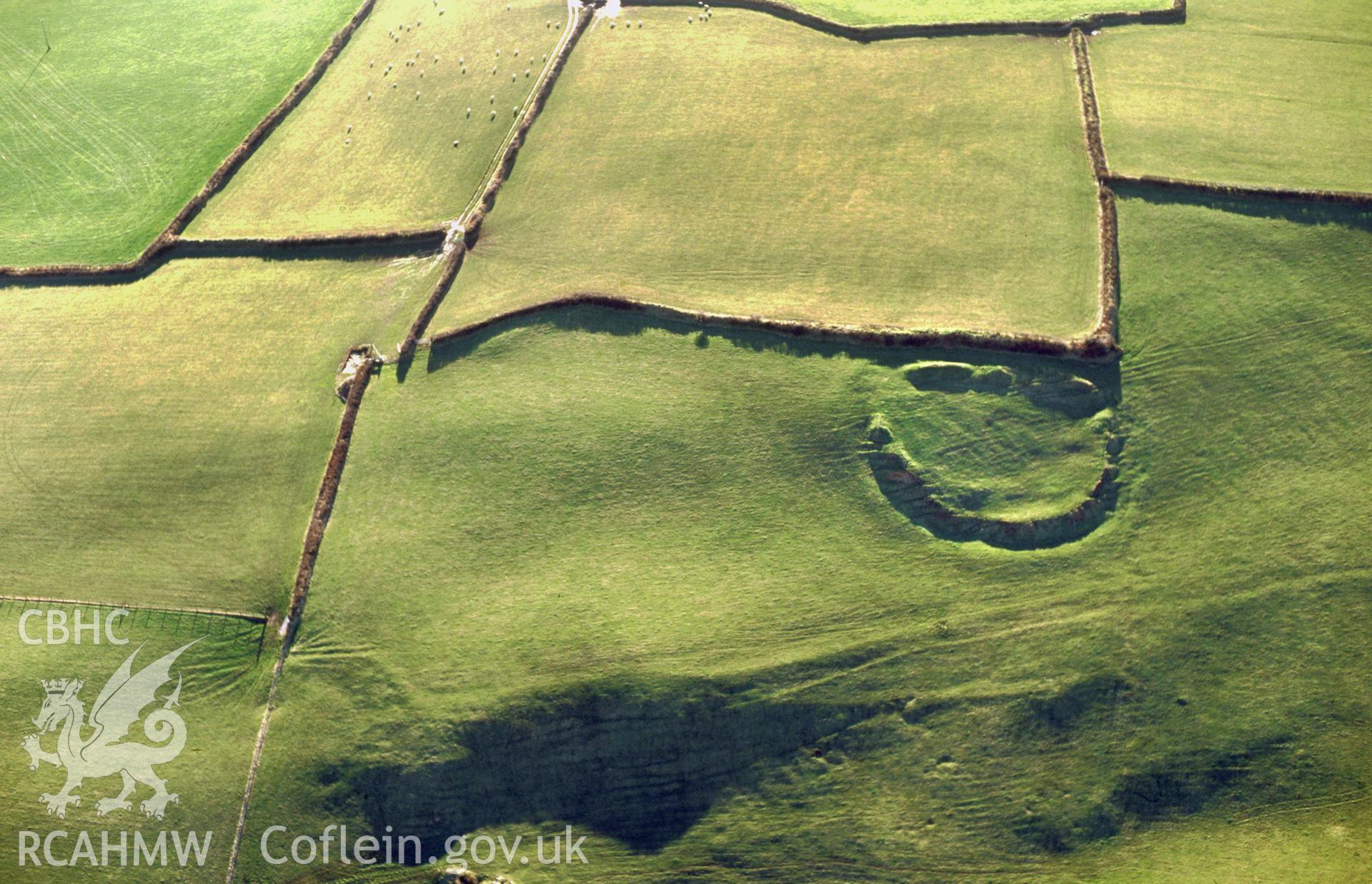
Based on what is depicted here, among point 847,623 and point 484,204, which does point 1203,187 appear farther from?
point 484,204

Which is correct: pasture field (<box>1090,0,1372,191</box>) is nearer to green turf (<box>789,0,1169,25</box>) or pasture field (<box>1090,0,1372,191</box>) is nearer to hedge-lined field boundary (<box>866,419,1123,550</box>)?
green turf (<box>789,0,1169,25</box>)

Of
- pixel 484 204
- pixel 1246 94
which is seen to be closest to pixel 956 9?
pixel 1246 94

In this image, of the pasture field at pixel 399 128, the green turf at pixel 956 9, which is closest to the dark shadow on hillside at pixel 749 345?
the pasture field at pixel 399 128

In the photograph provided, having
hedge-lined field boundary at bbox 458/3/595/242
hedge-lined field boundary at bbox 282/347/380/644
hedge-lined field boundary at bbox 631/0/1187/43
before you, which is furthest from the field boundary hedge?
hedge-lined field boundary at bbox 631/0/1187/43

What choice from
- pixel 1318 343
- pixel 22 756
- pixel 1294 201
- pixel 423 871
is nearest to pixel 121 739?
pixel 22 756

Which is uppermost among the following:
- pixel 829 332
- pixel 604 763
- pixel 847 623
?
pixel 829 332

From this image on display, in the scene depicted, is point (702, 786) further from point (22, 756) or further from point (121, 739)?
point (22, 756)

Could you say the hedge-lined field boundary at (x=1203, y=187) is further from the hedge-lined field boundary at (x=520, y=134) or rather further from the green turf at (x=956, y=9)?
the hedge-lined field boundary at (x=520, y=134)
